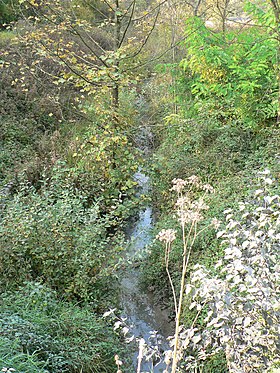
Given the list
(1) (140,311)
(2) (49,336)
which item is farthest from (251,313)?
(1) (140,311)

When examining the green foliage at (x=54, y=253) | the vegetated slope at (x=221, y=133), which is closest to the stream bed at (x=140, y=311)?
the vegetated slope at (x=221, y=133)

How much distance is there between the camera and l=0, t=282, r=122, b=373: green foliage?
9.84 ft

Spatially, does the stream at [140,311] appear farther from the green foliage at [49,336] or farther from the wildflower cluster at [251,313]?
the wildflower cluster at [251,313]

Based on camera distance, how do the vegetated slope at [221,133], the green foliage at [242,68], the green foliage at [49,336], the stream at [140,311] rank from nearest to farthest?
the green foliage at [49,336] < the stream at [140,311] < the vegetated slope at [221,133] < the green foliage at [242,68]

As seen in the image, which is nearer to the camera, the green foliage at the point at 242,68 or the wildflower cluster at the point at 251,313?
the wildflower cluster at the point at 251,313

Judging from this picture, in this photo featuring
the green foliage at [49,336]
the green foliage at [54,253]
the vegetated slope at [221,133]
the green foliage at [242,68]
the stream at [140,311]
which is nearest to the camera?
the green foliage at [49,336]

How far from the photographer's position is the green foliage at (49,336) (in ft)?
9.84

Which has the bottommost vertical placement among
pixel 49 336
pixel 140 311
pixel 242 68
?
pixel 140 311

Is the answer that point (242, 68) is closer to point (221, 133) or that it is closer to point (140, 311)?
point (221, 133)

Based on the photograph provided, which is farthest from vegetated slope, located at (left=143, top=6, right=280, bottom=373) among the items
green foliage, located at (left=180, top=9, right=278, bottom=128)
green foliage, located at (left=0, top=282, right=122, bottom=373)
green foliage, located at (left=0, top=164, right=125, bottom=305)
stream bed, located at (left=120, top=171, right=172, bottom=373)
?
green foliage, located at (left=0, top=282, right=122, bottom=373)

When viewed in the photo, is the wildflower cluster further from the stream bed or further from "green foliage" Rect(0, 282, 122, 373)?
the stream bed

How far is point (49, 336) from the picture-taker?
3.28 metres

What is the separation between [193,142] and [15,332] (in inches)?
205

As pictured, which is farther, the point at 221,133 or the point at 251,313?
the point at 221,133
